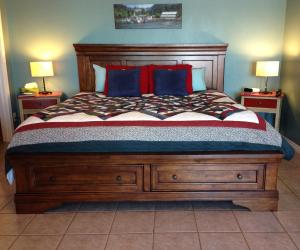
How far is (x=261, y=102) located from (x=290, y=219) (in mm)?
2015

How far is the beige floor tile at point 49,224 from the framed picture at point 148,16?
283 cm

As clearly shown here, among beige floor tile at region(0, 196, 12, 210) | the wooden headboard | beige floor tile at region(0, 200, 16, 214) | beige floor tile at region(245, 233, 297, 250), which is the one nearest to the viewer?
beige floor tile at region(245, 233, 297, 250)

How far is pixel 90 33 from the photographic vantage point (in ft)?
13.6

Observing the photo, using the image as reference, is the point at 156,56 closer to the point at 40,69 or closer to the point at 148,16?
the point at 148,16

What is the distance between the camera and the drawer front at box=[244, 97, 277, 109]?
3809 millimetres

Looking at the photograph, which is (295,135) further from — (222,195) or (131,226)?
(131,226)

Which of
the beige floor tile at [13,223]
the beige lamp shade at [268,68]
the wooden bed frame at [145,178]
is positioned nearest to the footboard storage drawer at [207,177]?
the wooden bed frame at [145,178]

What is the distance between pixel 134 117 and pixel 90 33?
2.33m

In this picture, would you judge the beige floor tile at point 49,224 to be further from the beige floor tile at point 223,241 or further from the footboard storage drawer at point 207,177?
the beige floor tile at point 223,241

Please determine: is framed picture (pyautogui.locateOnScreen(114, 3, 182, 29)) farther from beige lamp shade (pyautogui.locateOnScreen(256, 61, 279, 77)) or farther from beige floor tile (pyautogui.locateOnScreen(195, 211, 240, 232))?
beige floor tile (pyautogui.locateOnScreen(195, 211, 240, 232))

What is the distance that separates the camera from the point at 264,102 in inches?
152

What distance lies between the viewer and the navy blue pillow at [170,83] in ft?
11.8

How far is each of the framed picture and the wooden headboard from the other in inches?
11.6

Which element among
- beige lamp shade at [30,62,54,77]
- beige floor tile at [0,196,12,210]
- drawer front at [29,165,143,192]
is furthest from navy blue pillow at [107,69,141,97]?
beige floor tile at [0,196,12,210]
